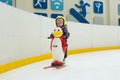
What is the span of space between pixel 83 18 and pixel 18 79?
21.8ft

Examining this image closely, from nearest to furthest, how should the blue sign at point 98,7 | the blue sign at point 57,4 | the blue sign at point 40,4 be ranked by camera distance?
the blue sign at point 40,4, the blue sign at point 57,4, the blue sign at point 98,7

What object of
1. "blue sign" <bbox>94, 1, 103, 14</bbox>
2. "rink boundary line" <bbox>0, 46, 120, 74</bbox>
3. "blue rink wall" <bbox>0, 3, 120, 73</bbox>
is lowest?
"rink boundary line" <bbox>0, 46, 120, 74</bbox>

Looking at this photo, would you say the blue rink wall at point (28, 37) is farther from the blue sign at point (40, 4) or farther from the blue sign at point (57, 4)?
the blue sign at point (40, 4)

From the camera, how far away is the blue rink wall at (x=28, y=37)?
3713mm

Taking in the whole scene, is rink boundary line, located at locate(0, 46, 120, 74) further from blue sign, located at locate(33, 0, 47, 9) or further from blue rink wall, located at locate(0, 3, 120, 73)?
blue sign, located at locate(33, 0, 47, 9)

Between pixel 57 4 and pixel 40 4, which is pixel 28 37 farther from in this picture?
pixel 57 4

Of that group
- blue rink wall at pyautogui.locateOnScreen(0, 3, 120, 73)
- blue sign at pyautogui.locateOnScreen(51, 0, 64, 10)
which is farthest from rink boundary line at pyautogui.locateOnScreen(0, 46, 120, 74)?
blue sign at pyautogui.locateOnScreen(51, 0, 64, 10)

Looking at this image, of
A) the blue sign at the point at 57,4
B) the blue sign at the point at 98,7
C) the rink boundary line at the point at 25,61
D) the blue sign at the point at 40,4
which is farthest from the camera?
the blue sign at the point at 98,7

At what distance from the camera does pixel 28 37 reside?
4664mm

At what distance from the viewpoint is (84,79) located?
2963mm

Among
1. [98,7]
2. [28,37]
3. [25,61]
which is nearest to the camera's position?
[25,61]

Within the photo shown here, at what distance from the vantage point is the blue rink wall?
146 inches

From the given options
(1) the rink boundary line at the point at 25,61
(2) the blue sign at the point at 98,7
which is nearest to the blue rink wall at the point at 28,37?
(1) the rink boundary line at the point at 25,61

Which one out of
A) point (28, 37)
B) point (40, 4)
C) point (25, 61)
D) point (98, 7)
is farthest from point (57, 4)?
point (25, 61)
